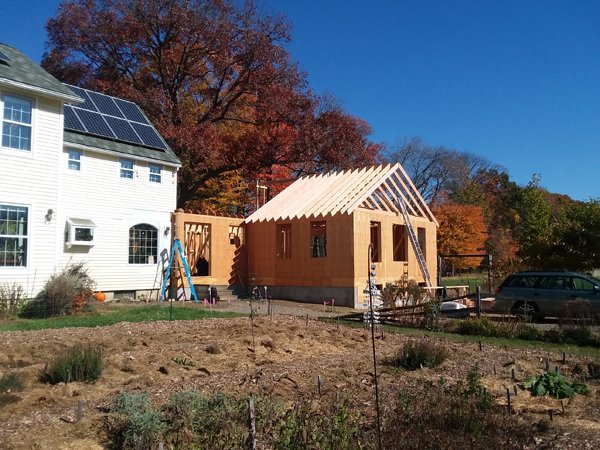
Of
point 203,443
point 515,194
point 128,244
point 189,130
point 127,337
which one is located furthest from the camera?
point 515,194

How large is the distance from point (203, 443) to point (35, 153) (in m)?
12.7

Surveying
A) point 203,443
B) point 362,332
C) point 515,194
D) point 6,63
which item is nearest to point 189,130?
point 6,63

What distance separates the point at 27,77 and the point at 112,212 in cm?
484

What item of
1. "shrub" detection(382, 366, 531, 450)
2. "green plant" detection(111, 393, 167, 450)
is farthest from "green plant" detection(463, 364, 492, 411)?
"green plant" detection(111, 393, 167, 450)

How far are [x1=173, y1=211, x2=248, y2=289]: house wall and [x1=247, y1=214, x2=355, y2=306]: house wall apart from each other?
0.44 metres

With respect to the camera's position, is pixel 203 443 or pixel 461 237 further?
pixel 461 237

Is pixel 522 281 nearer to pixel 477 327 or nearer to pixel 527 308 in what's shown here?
pixel 527 308

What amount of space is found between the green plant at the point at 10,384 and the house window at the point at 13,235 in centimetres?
880

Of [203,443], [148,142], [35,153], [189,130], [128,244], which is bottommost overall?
[203,443]

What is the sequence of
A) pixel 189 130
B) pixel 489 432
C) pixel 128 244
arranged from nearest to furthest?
pixel 489 432 < pixel 128 244 < pixel 189 130

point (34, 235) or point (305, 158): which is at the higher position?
point (305, 158)

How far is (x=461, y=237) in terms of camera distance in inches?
1550

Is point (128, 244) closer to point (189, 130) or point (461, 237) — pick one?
point (189, 130)

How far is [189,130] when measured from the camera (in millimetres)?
25031
